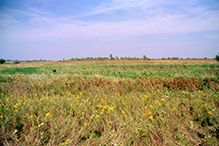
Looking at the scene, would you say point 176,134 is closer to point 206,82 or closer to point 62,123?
point 62,123

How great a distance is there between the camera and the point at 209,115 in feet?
13.2

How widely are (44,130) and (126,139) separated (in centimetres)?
222

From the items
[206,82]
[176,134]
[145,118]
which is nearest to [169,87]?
[206,82]

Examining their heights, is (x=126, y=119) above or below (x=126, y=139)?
above

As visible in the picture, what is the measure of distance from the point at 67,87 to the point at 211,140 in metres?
7.69

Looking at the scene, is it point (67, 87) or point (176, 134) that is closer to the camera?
point (176, 134)

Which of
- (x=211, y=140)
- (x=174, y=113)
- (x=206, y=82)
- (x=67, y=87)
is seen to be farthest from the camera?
(x=206, y=82)

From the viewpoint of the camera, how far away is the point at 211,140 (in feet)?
10.2

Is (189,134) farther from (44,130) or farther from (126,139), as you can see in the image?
(44,130)

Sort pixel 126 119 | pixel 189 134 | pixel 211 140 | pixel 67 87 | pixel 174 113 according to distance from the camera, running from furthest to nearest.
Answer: pixel 67 87, pixel 174 113, pixel 126 119, pixel 189 134, pixel 211 140

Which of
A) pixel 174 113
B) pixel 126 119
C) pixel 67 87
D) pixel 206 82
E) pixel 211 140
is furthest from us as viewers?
pixel 206 82

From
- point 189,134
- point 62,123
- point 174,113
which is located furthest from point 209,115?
point 62,123

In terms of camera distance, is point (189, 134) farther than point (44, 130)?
No

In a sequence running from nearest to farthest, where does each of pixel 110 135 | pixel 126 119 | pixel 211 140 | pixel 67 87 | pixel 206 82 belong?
pixel 211 140 → pixel 110 135 → pixel 126 119 → pixel 67 87 → pixel 206 82
